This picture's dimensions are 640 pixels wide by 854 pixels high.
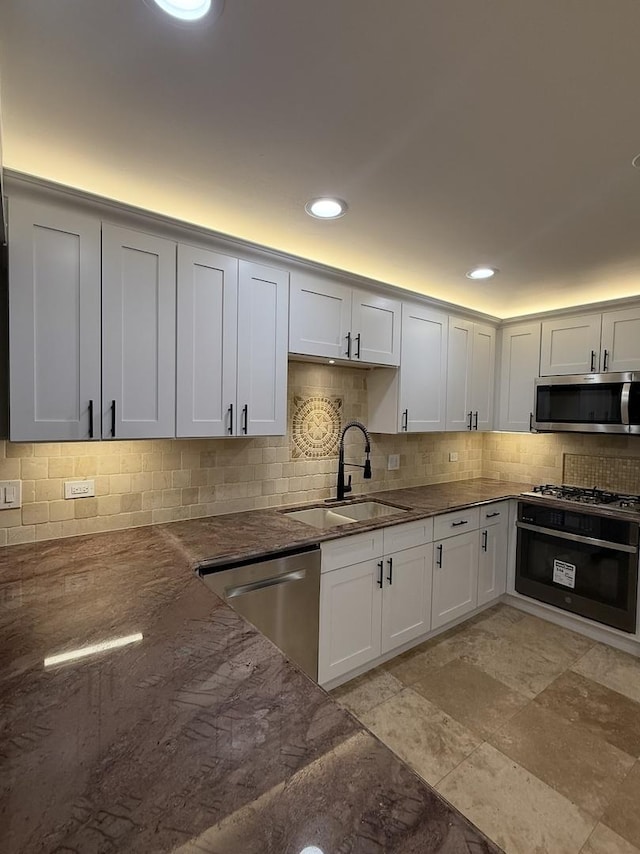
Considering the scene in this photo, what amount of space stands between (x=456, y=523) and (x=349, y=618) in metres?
1.08

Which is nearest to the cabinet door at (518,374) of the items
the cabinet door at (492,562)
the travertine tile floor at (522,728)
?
the cabinet door at (492,562)

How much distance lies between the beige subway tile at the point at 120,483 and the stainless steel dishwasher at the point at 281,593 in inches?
27.2

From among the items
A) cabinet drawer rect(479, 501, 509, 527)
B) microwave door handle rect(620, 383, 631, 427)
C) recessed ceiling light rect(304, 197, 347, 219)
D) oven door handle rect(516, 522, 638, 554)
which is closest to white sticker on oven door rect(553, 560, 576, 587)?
oven door handle rect(516, 522, 638, 554)

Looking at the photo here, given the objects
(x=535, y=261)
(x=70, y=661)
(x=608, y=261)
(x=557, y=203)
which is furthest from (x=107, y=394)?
(x=608, y=261)

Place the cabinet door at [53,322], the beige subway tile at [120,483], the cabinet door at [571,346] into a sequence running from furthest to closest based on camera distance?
1. the cabinet door at [571,346]
2. the beige subway tile at [120,483]
3. the cabinet door at [53,322]

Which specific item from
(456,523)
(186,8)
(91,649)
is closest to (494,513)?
(456,523)

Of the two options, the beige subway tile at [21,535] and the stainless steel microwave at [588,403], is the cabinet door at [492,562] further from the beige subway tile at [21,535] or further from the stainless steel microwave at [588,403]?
the beige subway tile at [21,535]

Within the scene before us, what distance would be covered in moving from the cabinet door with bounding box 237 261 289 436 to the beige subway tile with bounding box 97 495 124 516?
70cm

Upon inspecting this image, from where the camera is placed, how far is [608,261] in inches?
96.7

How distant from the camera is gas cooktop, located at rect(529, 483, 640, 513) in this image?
2979mm

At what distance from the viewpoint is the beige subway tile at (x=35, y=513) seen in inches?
73.8

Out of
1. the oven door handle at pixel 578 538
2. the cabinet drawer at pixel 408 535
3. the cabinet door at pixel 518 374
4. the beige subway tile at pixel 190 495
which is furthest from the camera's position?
the cabinet door at pixel 518 374

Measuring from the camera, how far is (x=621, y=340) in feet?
9.82

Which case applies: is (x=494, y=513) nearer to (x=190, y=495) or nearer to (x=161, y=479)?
(x=190, y=495)
